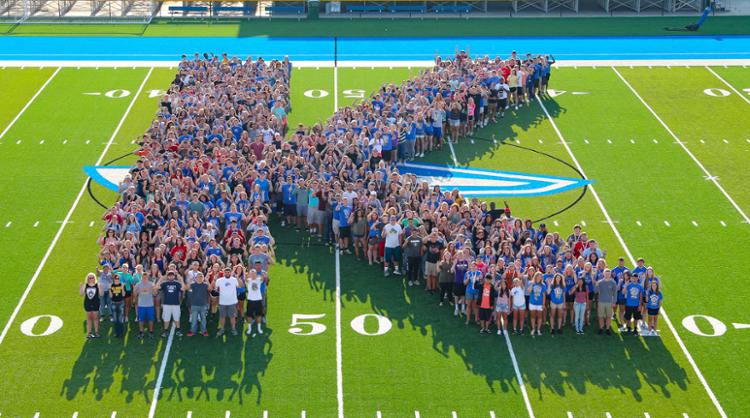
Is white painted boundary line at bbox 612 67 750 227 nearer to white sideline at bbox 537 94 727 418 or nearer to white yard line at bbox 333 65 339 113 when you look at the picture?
white sideline at bbox 537 94 727 418

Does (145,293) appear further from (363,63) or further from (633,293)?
(363,63)

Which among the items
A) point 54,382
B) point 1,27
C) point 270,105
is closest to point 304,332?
point 54,382

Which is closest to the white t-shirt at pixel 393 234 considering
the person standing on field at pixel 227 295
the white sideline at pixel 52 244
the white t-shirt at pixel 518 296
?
the white t-shirt at pixel 518 296

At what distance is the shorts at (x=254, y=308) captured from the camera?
19.3 meters

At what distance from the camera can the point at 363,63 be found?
119ft

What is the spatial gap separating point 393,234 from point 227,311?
361 centimetres

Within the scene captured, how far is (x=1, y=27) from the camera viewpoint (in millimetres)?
40250

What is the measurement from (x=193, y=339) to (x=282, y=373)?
71.8 inches

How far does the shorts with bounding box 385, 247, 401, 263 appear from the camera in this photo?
836 inches

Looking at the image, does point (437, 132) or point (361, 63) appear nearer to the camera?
point (437, 132)

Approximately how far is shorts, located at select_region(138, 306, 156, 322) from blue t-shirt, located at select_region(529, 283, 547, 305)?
6144mm

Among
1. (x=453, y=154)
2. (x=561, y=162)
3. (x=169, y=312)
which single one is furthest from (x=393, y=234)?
(x=561, y=162)

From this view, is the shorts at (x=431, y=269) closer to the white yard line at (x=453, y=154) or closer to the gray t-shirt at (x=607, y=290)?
the gray t-shirt at (x=607, y=290)

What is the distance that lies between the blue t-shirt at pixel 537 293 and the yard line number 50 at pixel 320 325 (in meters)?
2.40
